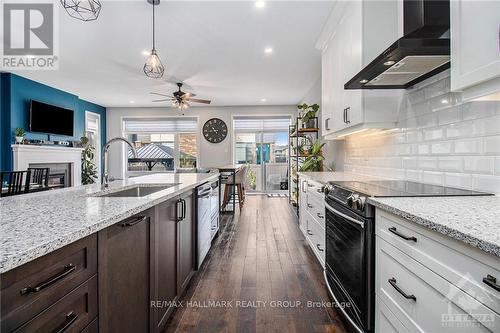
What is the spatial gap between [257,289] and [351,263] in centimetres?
95

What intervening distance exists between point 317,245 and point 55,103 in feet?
21.0

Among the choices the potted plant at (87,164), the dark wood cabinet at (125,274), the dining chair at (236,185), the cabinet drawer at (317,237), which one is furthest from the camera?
the potted plant at (87,164)

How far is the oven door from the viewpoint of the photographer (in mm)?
1340

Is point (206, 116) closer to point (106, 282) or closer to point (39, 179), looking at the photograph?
point (39, 179)

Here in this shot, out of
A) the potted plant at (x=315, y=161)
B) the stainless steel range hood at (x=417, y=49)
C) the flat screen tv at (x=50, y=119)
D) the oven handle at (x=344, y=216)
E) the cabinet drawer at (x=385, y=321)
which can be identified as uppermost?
the flat screen tv at (x=50, y=119)

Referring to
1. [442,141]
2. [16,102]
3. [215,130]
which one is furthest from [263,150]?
[442,141]

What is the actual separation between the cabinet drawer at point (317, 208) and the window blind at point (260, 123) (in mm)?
5039

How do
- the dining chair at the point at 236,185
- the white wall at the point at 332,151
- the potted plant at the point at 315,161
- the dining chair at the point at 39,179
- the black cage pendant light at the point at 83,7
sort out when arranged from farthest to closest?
1. the dining chair at the point at 236,185
2. the potted plant at the point at 315,161
3. the white wall at the point at 332,151
4. the dining chair at the point at 39,179
5. the black cage pendant light at the point at 83,7

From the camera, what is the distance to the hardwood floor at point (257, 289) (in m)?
1.72

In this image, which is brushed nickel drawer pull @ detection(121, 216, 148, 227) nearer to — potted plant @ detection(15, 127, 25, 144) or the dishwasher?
the dishwasher

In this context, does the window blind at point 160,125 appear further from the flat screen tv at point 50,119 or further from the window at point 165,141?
the flat screen tv at point 50,119

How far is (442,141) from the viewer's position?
5.54 feet

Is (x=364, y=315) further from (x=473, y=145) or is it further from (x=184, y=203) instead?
(x=184, y=203)

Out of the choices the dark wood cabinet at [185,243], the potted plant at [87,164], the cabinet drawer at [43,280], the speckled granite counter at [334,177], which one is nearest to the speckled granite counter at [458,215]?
the speckled granite counter at [334,177]
